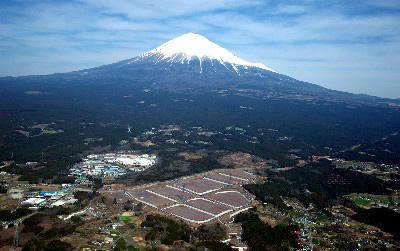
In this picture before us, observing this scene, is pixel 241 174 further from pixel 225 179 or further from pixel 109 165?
pixel 109 165

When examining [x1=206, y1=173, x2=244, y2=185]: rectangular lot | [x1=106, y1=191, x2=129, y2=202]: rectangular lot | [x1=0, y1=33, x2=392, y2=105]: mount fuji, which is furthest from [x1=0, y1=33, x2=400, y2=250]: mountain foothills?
[x1=0, y1=33, x2=392, y2=105]: mount fuji

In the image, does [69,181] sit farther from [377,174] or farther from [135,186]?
[377,174]

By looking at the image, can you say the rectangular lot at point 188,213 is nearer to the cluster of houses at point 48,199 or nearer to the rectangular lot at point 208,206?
the rectangular lot at point 208,206

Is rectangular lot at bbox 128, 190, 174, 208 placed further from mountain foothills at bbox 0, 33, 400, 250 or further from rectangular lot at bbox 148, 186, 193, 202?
rectangular lot at bbox 148, 186, 193, 202

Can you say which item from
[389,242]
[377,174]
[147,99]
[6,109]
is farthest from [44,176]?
[147,99]

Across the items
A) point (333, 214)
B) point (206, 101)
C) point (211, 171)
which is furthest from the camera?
point (206, 101)

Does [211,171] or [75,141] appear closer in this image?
[211,171]
